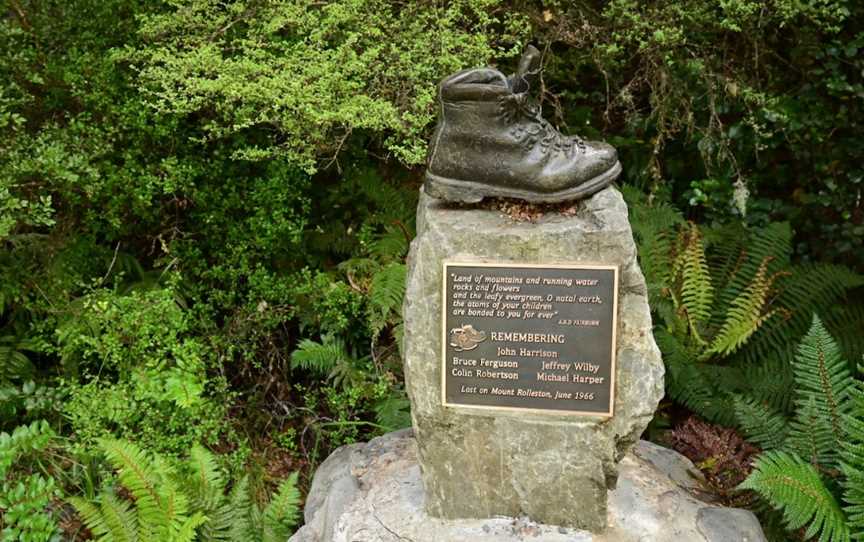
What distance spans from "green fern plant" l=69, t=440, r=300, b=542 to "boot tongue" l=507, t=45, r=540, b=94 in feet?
7.29

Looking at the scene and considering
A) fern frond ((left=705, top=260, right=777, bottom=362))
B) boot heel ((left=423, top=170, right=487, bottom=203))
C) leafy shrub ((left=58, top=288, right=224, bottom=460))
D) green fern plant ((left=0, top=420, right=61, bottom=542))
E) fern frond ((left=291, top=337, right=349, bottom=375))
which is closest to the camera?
boot heel ((left=423, top=170, right=487, bottom=203))

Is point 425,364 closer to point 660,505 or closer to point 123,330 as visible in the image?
point 660,505

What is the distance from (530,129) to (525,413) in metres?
1.11

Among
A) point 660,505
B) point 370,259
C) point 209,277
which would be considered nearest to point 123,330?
point 209,277

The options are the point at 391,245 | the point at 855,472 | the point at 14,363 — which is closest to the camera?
the point at 855,472

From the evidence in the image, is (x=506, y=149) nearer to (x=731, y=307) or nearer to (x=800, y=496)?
(x=800, y=496)

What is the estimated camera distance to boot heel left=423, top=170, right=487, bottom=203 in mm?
2855

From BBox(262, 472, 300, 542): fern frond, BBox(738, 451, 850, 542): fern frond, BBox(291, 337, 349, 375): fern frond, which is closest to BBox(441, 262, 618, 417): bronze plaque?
BBox(738, 451, 850, 542): fern frond

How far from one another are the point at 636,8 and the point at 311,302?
2845 mm

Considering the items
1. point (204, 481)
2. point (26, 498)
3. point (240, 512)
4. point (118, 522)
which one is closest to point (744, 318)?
point (240, 512)

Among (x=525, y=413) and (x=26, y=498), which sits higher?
(x=525, y=413)

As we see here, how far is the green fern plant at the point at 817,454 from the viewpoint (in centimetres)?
299

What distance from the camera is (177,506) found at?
337cm

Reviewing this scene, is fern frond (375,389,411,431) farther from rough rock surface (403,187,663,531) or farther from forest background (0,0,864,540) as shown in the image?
rough rock surface (403,187,663,531)
